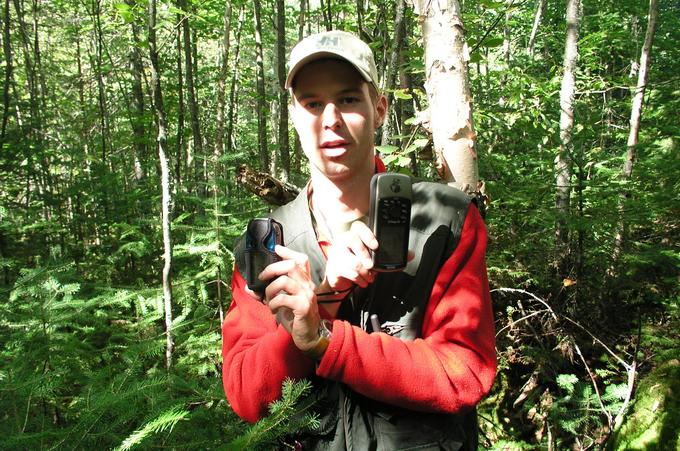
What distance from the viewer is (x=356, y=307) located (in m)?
1.64

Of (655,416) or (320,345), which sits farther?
(655,416)

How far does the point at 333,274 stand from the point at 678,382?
140 inches

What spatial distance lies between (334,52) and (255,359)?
1175 mm

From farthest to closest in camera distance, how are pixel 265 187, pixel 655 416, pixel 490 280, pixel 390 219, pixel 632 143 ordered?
pixel 632 143 → pixel 490 280 → pixel 655 416 → pixel 265 187 → pixel 390 219

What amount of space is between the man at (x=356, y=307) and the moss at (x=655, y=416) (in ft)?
7.96

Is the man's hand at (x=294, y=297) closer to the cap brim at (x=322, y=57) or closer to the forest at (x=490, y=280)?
the forest at (x=490, y=280)

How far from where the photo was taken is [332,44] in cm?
163

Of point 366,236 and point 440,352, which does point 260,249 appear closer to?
point 366,236

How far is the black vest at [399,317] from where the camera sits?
1480mm

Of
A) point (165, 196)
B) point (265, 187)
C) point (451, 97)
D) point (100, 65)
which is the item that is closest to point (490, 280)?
point (451, 97)

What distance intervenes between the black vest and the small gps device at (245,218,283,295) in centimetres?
28

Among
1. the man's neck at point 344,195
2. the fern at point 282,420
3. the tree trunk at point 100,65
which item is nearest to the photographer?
the fern at point 282,420

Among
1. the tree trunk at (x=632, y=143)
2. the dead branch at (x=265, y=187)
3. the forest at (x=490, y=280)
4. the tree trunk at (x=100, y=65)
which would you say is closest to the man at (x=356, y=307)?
the forest at (x=490, y=280)

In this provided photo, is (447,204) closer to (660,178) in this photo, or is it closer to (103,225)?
(660,178)
